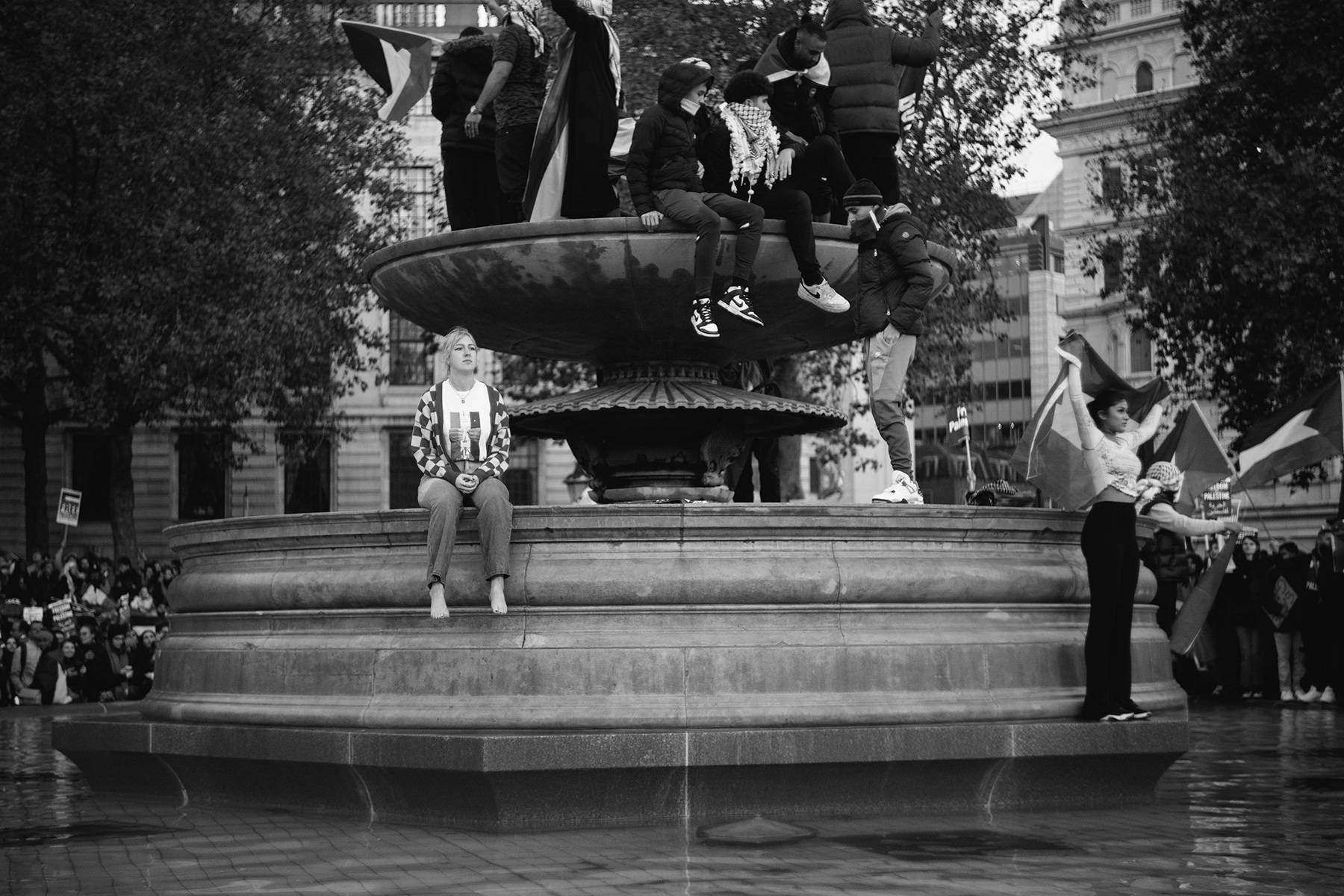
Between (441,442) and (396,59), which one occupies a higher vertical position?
(396,59)

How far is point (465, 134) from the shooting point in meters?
12.0

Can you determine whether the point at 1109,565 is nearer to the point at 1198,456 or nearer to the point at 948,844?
the point at 948,844

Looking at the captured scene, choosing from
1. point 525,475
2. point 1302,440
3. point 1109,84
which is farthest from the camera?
point 1109,84

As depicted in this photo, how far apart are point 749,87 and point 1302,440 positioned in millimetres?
9191

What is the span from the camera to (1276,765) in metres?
11.6

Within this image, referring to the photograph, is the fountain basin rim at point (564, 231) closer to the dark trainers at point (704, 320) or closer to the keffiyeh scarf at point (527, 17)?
the dark trainers at point (704, 320)

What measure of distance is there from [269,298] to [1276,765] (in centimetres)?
2562

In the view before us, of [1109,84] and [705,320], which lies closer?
[705,320]

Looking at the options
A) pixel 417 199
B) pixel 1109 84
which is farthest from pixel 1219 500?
pixel 1109 84

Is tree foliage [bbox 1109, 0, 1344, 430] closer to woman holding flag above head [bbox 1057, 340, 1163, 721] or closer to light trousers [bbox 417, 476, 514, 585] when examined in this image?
woman holding flag above head [bbox 1057, 340, 1163, 721]


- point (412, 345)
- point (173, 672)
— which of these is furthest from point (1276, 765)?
point (412, 345)

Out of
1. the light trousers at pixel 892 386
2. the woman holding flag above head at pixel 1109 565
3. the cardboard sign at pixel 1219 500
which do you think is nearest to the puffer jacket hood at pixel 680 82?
the light trousers at pixel 892 386

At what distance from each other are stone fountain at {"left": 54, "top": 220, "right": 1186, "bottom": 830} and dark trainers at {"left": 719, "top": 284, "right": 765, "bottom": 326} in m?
1.88

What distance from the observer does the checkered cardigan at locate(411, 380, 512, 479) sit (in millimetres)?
8820
